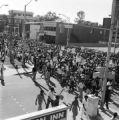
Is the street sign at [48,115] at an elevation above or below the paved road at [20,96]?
above

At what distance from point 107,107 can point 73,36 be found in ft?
178

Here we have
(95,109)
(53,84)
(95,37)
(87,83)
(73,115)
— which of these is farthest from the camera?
(95,37)

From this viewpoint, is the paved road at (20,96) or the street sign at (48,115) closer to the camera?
the street sign at (48,115)

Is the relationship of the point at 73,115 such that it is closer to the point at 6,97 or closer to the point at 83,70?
the point at 6,97

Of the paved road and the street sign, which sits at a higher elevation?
the street sign

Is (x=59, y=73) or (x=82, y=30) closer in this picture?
(x=59, y=73)

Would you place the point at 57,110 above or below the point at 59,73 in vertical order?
above

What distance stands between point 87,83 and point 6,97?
5367mm

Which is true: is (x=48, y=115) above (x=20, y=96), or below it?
above

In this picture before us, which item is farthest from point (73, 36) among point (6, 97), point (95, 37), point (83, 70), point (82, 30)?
point (6, 97)

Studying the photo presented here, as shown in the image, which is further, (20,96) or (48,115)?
(20,96)

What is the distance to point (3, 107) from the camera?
40.7 ft

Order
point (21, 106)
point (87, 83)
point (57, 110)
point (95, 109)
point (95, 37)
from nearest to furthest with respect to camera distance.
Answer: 1. point (57, 110)
2. point (95, 109)
3. point (21, 106)
4. point (87, 83)
5. point (95, 37)

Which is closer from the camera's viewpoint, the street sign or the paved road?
the street sign
